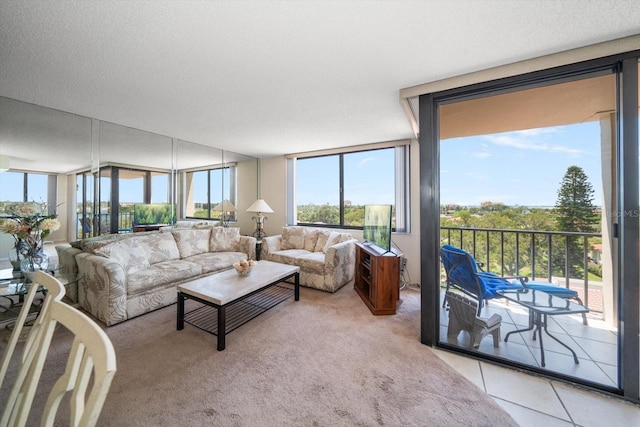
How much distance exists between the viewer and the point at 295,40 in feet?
5.45

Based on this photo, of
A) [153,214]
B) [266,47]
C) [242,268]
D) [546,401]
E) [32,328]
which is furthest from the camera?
[153,214]

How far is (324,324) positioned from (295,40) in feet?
8.25

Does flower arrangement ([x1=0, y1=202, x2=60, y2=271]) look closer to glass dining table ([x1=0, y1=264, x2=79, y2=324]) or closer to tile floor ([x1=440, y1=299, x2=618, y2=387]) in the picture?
glass dining table ([x1=0, y1=264, x2=79, y2=324])

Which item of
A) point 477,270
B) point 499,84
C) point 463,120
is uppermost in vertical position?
point 499,84

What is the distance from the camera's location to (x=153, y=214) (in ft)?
13.1

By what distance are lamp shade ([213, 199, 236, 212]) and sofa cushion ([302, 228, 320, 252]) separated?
1.76 m

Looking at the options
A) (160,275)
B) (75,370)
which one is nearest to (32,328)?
(75,370)

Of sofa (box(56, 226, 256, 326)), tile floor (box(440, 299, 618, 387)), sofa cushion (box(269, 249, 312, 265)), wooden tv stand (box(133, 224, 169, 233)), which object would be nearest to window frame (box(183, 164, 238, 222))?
wooden tv stand (box(133, 224, 169, 233))

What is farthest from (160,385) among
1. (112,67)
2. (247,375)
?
(112,67)

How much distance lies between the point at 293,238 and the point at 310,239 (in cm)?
33

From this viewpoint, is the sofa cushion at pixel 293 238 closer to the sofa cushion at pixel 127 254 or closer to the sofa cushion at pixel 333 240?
the sofa cushion at pixel 333 240

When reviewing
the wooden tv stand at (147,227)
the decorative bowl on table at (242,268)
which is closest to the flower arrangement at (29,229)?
the wooden tv stand at (147,227)

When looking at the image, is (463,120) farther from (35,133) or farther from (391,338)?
(35,133)

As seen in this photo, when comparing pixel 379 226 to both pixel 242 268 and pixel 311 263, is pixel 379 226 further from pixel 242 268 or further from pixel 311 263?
pixel 242 268
